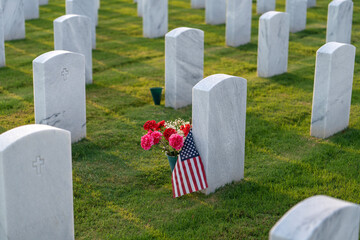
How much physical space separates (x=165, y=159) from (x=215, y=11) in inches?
370

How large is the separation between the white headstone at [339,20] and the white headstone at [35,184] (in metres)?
8.98

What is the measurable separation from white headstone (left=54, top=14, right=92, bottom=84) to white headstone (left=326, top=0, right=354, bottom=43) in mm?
5732

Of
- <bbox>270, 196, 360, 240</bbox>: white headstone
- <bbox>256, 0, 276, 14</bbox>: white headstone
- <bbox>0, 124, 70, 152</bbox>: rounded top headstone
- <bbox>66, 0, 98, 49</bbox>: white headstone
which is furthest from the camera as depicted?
<bbox>256, 0, 276, 14</bbox>: white headstone

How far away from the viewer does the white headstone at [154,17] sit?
1387 centimetres

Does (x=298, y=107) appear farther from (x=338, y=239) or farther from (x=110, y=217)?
(x=338, y=239)

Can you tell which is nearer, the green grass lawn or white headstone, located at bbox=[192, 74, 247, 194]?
the green grass lawn

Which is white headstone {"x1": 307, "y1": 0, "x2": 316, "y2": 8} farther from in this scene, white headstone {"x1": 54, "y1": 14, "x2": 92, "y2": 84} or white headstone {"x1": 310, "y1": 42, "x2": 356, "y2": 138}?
white headstone {"x1": 310, "y1": 42, "x2": 356, "y2": 138}

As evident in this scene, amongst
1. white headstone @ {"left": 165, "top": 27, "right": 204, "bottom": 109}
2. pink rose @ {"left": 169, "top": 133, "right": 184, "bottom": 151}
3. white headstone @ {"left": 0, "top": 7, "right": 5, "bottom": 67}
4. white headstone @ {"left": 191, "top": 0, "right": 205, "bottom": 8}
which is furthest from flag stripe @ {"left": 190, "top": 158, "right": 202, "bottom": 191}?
white headstone @ {"left": 191, "top": 0, "right": 205, "bottom": 8}

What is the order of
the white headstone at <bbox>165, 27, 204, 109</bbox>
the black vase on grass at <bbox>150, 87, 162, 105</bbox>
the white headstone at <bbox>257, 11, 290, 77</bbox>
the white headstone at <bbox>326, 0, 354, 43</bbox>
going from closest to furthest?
the white headstone at <bbox>165, 27, 204, 109</bbox>, the black vase on grass at <bbox>150, 87, 162, 105</bbox>, the white headstone at <bbox>257, 11, 290, 77</bbox>, the white headstone at <bbox>326, 0, 354, 43</bbox>

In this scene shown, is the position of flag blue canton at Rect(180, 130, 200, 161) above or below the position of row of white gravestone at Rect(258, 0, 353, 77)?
below

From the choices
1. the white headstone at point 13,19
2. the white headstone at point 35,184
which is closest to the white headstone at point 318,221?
the white headstone at point 35,184

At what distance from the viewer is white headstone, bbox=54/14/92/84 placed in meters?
9.66

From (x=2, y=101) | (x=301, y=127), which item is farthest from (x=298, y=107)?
(x=2, y=101)

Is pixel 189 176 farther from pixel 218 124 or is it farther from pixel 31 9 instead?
pixel 31 9
